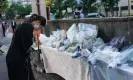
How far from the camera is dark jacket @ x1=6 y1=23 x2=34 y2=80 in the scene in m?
4.27

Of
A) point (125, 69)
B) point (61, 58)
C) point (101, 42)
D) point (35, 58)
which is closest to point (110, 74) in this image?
point (125, 69)

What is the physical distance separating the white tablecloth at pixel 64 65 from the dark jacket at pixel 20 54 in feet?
3.38

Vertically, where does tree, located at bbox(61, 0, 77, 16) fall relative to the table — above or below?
below

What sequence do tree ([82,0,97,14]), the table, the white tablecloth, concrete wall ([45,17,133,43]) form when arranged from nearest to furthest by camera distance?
1. the table
2. the white tablecloth
3. concrete wall ([45,17,133,43])
4. tree ([82,0,97,14])

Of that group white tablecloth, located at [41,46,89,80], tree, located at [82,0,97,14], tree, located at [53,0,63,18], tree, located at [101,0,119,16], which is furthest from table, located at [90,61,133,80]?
tree, located at [53,0,63,18]

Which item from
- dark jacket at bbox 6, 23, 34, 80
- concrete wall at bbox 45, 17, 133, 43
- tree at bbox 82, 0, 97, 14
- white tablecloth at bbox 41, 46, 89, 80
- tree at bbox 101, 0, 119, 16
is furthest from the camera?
tree at bbox 82, 0, 97, 14

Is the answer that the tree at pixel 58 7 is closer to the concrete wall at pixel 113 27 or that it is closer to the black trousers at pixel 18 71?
the concrete wall at pixel 113 27

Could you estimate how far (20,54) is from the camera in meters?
4.41

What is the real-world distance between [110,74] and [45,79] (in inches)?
152

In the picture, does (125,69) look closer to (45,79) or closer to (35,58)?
(45,79)

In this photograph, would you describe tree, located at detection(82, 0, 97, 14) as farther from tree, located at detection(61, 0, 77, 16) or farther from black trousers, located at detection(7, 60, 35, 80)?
black trousers, located at detection(7, 60, 35, 80)

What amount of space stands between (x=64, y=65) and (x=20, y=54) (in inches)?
82.7

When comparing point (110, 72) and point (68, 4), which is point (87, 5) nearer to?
point (68, 4)

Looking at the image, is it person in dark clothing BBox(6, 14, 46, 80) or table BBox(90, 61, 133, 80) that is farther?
person in dark clothing BBox(6, 14, 46, 80)
